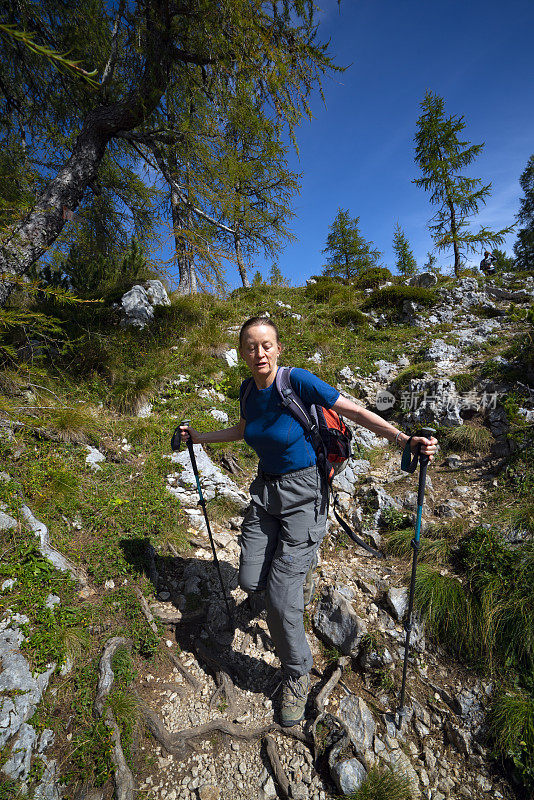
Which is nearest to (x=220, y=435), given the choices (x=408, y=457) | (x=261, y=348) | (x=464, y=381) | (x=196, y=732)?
(x=261, y=348)

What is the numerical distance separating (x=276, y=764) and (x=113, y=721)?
4.30 ft

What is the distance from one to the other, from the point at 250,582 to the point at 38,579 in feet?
6.21

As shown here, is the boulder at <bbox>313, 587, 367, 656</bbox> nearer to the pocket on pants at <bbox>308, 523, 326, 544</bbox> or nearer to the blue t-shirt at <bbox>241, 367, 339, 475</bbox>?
the pocket on pants at <bbox>308, 523, 326, 544</bbox>

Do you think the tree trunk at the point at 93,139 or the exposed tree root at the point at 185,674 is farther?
the tree trunk at the point at 93,139

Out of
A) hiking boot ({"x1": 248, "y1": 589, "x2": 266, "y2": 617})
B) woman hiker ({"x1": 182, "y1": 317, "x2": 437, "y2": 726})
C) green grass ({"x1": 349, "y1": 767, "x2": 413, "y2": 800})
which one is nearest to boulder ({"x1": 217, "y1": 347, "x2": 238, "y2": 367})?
woman hiker ({"x1": 182, "y1": 317, "x2": 437, "y2": 726})

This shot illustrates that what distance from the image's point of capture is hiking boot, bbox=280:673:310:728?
279 centimetres

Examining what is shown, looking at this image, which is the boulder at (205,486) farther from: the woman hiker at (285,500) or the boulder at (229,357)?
the boulder at (229,357)

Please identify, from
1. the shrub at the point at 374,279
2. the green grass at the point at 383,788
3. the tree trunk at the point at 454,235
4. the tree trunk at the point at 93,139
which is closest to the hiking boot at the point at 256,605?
the green grass at the point at 383,788

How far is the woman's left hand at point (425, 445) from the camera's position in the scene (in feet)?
8.40

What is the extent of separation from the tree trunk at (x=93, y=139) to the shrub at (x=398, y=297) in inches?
365

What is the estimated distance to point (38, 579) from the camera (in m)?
2.95

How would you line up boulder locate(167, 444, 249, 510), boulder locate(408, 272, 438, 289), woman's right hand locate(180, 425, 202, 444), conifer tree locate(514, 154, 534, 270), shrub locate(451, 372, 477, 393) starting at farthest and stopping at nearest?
conifer tree locate(514, 154, 534, 270)
boulder locate(408, 272, 438, 289)
shrub locate(451, 372, 477, 393)
boulder locate(167, 444, 249, 510)
woman's right hand locate(180, 425, 202, 444)

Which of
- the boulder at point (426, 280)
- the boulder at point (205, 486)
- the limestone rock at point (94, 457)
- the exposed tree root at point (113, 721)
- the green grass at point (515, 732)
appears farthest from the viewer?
the boulder at point (426, 280)

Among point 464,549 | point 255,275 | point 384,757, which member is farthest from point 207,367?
point 255,275
